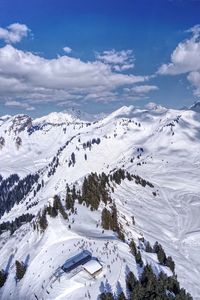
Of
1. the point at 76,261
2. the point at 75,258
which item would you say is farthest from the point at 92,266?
the point at 75,258

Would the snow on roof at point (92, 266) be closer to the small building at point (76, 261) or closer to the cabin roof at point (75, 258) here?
the small building at point (76, 261)

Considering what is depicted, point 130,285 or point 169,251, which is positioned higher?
point 130,285

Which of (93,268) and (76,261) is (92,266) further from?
(76,261)

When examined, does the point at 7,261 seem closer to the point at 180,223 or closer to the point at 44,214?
the point at 44,214

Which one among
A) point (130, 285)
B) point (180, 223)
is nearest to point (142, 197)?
point (180, 223)

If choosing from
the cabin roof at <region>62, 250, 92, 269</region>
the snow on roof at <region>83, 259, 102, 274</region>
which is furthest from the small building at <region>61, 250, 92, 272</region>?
the snow on roof at <region>83, 259, 102, 274</region>

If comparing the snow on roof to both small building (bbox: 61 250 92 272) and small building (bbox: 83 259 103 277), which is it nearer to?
small building (bbox: 83 259 103 277)
